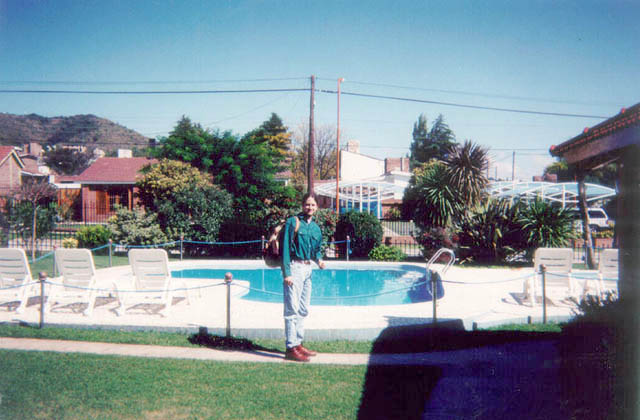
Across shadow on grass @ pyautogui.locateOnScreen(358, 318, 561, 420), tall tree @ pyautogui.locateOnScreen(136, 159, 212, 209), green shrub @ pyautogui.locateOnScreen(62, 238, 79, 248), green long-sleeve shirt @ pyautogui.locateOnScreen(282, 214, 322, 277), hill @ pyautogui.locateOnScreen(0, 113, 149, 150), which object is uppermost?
hill @ pyautogui.locateOnScreen(0, 113, 149, 150)

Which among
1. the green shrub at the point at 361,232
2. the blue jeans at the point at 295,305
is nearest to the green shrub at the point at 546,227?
the green shrub at the point at 361,232

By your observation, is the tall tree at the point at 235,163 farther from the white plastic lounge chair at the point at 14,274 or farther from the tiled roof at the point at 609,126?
the tiled roof at the point at 609,126

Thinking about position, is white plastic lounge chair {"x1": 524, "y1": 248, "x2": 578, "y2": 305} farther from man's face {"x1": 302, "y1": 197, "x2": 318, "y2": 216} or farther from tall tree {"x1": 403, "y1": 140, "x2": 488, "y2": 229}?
tall tree {"x1": 403, "y1": 140, "x2": 488, "y2": 229}

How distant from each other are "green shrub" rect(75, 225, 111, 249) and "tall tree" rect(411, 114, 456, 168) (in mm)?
54298

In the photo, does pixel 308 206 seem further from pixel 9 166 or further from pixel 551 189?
pixel 9 166

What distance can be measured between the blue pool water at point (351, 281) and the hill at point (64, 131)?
2985cm

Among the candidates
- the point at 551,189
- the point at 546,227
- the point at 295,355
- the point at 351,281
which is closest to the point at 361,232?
the point at 351,281

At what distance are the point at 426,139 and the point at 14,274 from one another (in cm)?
6633

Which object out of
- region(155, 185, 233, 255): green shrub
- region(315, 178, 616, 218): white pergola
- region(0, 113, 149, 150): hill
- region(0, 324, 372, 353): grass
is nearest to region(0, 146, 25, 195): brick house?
region(0, 113, 149, 150): hill

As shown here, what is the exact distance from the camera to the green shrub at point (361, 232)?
54.6 ft

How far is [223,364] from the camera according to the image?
217 inches

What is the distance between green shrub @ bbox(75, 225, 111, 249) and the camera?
17.4 meters

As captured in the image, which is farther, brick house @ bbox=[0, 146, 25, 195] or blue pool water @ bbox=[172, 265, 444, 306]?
brick house @ bbox=[0, 146, 25, 195]

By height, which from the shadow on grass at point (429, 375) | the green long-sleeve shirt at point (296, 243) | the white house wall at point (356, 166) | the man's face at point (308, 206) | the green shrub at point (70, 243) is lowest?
the shadow on grass at point (429, 375)
